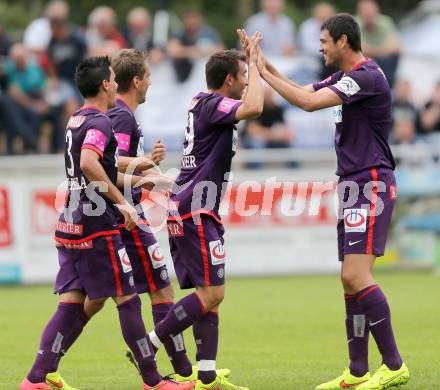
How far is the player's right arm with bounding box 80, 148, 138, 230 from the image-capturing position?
25.5ft

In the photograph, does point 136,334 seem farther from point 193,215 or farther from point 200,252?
point 193,215

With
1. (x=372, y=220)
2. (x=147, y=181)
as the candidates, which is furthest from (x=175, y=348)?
(x=372, y=220)

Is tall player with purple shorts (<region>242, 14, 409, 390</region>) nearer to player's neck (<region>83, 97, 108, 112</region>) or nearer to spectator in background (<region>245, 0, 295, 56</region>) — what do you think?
player's neck (<region>83, 97, 108, 112</region>)

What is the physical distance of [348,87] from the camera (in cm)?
818

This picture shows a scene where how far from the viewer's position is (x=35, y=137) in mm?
17312

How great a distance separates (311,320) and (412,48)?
37.1 feet

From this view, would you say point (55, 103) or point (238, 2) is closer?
point (55, 103)

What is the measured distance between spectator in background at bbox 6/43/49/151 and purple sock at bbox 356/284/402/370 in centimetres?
994

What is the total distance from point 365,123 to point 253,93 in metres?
0.96

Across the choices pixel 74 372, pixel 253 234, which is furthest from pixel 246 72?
pixel 253 234

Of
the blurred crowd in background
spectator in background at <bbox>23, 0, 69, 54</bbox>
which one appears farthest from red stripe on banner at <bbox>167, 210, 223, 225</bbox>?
spectator in background at <bbox>23, 0, 69, 54</bbox>

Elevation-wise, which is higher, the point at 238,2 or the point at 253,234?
the point at 238,2

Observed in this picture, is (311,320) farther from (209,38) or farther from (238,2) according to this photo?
(238,2)

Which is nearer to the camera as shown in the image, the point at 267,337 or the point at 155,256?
the point at 155,256
